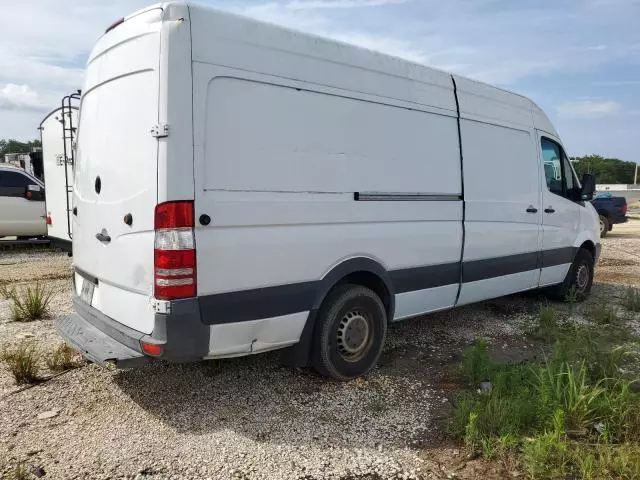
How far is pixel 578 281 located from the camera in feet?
24.2

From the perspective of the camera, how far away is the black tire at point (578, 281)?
23.6 ft


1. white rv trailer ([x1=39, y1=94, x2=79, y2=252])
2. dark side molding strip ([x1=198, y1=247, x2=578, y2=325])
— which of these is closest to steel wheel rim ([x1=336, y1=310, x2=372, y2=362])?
dark side molding strip ([x1=198, y1=247, x2=578, y2=325])

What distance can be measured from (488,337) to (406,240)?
6.03 ft

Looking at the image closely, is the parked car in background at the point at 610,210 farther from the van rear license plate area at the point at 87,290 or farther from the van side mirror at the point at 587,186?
the van rear license plate area at the point at 87,290

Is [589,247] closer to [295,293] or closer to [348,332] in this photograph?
[348,332]

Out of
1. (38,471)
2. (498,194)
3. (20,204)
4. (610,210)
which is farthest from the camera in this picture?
(610,210)

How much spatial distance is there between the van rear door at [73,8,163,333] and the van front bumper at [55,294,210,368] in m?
0.08

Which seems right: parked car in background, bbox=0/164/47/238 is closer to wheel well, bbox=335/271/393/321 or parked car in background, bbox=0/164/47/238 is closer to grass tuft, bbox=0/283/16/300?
grass tuft, bbox=0/283/16/300

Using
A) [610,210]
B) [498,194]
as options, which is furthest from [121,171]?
[610,210]

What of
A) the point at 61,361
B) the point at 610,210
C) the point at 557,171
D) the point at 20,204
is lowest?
the point at 61,361

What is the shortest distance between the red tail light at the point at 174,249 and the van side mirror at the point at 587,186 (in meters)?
5.67

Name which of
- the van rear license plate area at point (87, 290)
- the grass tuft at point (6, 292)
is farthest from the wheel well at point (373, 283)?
the grass tuft at point (6, 292)

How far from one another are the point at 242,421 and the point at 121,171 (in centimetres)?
190

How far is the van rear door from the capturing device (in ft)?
11.2
